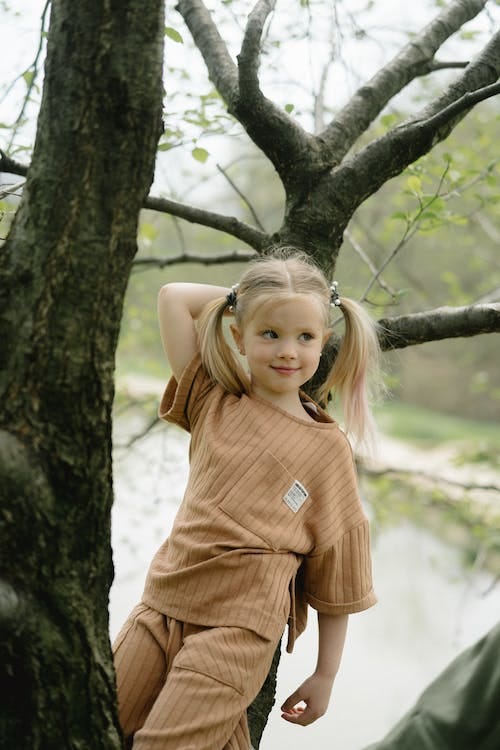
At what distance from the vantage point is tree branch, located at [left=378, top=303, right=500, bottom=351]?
1450 mm

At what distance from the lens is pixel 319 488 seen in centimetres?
135

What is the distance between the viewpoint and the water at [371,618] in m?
4.66

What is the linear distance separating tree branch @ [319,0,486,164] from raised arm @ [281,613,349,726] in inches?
31.3

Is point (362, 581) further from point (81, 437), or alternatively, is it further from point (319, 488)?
point (81, 437)

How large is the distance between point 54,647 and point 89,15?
0.68 metres

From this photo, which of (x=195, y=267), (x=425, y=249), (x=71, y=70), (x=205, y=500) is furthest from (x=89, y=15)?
(x=425, y=249)

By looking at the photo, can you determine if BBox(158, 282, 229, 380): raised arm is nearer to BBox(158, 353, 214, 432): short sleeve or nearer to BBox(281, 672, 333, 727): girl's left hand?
BBox(158, 353, 214, 432): short sleeve

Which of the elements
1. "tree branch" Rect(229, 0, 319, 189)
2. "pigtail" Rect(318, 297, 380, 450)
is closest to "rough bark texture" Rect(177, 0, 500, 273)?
"tree branch" Rect(229, 0, 319, 189)

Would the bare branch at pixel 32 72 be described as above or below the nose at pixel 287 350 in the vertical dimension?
above

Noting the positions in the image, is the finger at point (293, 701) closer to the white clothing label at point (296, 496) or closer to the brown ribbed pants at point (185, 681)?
the brown ribbed pants at point (185, 681)

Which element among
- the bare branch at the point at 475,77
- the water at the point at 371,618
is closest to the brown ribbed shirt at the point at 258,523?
the bare branch at the point at 475,77

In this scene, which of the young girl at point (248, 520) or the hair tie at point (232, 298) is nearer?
the young girl at point (248, 520)

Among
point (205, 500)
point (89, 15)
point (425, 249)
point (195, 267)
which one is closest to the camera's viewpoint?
point (89, 15)

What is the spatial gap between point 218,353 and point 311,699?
0.55 meters
